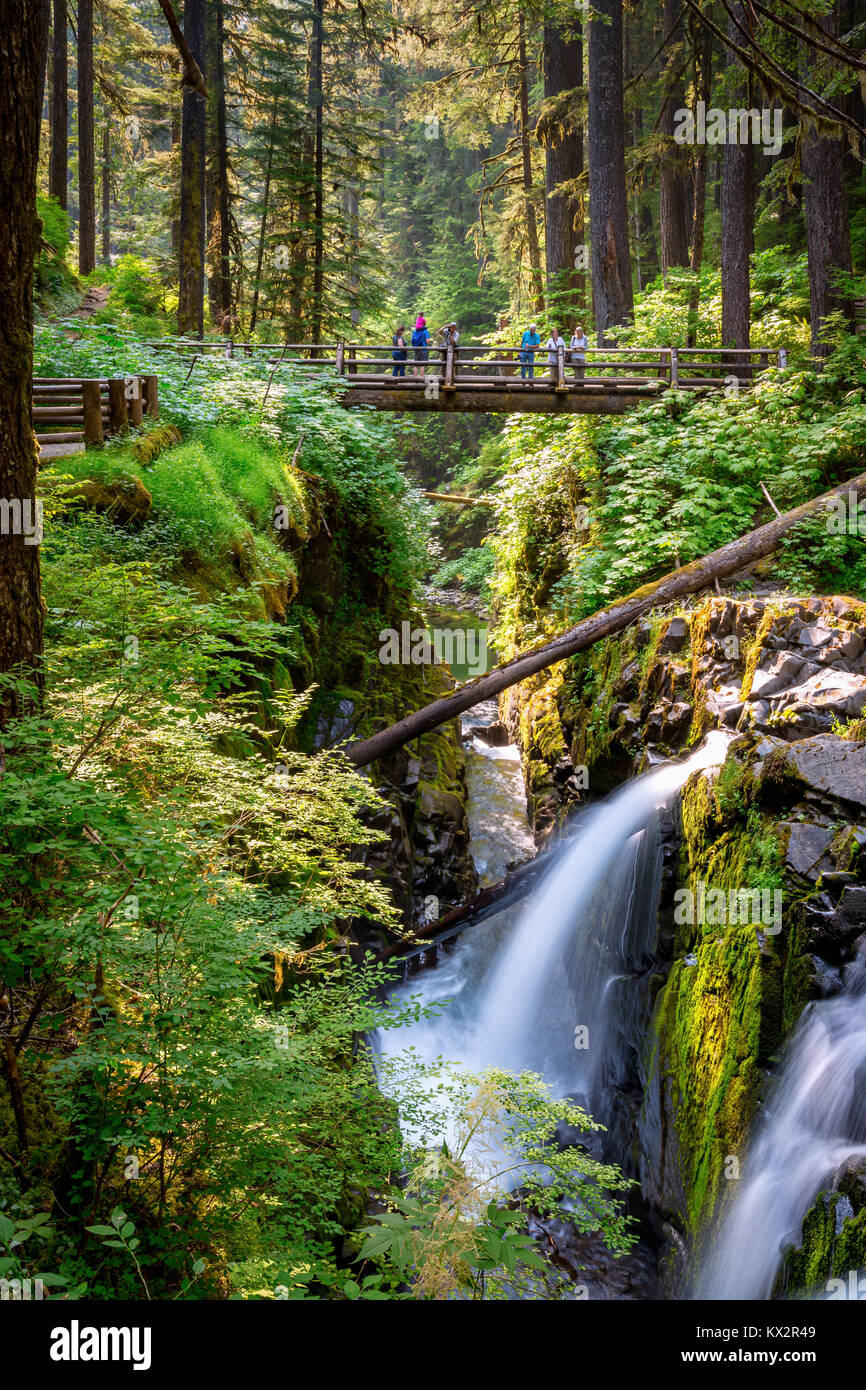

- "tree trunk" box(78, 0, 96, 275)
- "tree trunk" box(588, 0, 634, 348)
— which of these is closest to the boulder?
"tree trunk" box(588, 0, 634, 348)

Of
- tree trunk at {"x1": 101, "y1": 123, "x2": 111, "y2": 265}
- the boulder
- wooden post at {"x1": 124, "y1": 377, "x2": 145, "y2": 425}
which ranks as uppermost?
tree trunk at {"x1": 101, "y1": 123, "x2": 111, "y2": 265}

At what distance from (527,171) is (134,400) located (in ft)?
63.2

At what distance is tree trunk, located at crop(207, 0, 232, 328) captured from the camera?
21094 millimetres

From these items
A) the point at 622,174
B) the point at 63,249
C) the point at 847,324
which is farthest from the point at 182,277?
the point at 847,324

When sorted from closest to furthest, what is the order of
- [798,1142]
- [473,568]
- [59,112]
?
[798,1142] < [59,112] < [473,568]

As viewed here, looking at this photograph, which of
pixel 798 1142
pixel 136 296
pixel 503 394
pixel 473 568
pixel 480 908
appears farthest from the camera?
pixel 473 568

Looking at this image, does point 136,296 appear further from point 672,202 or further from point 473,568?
point 672,202

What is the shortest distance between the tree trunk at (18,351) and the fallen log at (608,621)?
20.1 feet

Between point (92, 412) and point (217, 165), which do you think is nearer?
point (92, 412)

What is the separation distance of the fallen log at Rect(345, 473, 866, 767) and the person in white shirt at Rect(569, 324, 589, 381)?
529 cm

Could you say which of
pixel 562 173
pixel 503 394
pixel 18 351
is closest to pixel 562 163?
pixel 562 173

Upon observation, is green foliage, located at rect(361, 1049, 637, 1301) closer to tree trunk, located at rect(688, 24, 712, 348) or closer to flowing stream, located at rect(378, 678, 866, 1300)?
flowing stream, located at rect(378, 678, 866, 1300)

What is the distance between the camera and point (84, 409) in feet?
26.7

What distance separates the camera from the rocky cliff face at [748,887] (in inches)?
221
